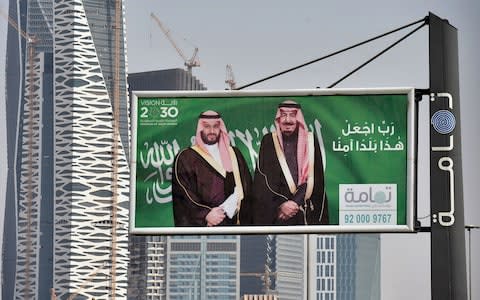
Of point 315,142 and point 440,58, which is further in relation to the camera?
point 315,142

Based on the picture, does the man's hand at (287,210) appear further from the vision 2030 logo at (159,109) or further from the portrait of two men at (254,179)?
the vision 2030 logo at (159,109)

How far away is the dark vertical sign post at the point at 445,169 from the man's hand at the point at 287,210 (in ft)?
8.63

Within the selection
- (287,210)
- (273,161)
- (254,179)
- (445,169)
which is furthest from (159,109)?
(445,169)

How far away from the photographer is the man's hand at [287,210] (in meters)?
24.0

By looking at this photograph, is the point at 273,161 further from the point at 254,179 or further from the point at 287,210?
the point at 287,210

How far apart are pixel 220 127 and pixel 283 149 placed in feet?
3.48

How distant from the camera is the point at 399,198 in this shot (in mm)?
23719

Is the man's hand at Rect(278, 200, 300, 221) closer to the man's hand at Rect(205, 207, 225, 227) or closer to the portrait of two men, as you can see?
the portrait of two men

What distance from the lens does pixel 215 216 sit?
24.0 meters

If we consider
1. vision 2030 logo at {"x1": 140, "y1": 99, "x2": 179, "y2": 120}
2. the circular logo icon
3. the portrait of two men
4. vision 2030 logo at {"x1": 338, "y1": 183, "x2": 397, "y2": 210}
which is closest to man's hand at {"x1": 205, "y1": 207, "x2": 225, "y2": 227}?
the portrait of two men

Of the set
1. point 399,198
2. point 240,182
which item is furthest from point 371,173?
point 240,182

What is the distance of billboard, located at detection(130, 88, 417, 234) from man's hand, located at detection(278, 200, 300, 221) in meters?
0.02

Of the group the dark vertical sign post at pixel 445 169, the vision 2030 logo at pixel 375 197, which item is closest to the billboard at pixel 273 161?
the vision 2030 logo at pixel 375 197

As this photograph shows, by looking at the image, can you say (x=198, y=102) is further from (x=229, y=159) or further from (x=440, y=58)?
(x=440, y=58)
